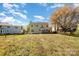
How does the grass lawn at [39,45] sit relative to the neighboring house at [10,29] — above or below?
below

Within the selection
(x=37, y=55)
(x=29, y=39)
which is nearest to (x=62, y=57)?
(x=37, y=55)

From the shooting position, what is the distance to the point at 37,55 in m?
2.16

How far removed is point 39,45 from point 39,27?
8.0 inches

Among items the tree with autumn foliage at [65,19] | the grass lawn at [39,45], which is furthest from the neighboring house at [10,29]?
the tree with autumn foliage at [65,19]

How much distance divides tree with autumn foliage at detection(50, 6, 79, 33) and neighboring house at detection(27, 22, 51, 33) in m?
0.08

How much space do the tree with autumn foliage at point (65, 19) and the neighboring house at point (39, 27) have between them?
8 centimetres

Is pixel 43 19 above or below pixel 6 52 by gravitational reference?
above

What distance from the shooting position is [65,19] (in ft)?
7.30

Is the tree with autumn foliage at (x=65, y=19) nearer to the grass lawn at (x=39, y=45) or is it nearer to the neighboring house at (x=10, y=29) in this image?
the grass lawn at (x=39, y=45)

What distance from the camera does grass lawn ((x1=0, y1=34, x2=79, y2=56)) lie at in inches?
85.1

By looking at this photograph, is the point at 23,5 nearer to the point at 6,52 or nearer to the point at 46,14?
the point at 46,14

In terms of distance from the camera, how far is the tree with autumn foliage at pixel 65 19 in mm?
2197

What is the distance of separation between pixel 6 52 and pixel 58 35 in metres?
0.61

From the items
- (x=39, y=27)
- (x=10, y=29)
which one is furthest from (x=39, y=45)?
(x=10, y=29)
